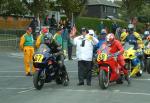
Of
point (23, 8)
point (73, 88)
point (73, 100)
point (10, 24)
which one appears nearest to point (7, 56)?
point (23, 8)

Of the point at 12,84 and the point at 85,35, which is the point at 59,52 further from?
the point at 12,84

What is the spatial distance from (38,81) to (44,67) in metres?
0.48

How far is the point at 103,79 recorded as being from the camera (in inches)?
606

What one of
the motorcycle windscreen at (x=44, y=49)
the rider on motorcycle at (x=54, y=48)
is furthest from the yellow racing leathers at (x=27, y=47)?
the motorcycle windscreen at (x=44, y=49)

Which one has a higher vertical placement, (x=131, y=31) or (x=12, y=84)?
(x=131, y=31)

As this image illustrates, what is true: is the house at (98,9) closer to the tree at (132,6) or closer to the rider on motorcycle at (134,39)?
the tree at (132,6)

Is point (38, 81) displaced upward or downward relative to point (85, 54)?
downward

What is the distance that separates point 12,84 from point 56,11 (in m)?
27.3

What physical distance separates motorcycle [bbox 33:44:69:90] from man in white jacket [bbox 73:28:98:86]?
2.01 feet

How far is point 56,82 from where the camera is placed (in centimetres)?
1709

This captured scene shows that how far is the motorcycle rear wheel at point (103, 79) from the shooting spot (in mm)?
15359

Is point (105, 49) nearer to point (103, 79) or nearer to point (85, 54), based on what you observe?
point (85, 54)

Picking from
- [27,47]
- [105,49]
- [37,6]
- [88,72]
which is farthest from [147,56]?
[37,6]

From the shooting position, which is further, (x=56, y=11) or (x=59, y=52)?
(x=56, y=11)
